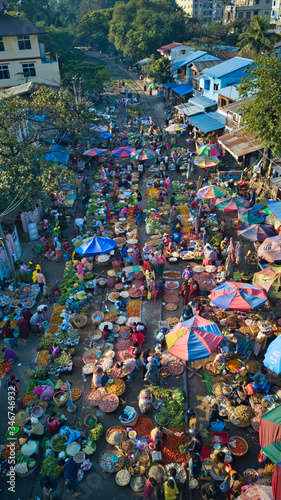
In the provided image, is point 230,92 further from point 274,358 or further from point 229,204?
point 274,358

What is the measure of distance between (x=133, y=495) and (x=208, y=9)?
12606 centimetres

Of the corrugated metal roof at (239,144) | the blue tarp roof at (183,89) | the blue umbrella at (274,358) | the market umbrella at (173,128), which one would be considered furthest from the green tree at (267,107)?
the blue tarp roof at (183,89)

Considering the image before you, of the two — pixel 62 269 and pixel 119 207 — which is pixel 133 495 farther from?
pixel 119 207

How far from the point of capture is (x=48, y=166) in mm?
21750

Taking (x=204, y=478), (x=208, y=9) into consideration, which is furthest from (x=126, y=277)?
(x=208, y=9)

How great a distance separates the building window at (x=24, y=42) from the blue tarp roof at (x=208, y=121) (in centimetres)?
1811

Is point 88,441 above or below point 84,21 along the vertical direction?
below

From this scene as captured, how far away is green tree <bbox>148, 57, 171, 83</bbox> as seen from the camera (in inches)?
1944

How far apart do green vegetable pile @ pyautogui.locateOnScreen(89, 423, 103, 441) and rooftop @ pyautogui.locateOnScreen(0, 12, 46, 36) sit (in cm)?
3757

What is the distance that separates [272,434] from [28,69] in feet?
133

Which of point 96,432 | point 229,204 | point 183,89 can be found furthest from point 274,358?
point 183,89

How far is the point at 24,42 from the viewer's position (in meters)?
37.2

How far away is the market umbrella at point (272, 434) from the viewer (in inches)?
351

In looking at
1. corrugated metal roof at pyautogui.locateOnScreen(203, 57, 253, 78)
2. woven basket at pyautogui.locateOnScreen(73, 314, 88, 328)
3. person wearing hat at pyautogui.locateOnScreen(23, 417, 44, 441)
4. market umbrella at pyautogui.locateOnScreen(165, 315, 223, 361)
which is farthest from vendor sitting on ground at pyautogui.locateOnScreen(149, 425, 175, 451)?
corrugated metal roof at pyautogui.locateOnScreen(203, 57, 253, 78)
